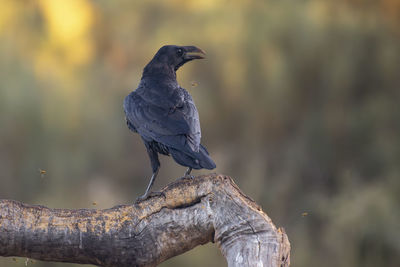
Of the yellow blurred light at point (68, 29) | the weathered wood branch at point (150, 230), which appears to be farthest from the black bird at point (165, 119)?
the yellow blurred light at point (68, 29)

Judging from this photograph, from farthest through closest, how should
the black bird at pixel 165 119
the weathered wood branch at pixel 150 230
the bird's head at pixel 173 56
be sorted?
the bird's head at pixel 173 56 < the black bird at pixel 165 119 < the weathered wood branch at pixel 150 230

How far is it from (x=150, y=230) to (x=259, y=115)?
10.0 meters

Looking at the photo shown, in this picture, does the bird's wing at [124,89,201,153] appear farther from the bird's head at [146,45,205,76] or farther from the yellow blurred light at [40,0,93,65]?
the yellow blurred light at [40,0,93,65]

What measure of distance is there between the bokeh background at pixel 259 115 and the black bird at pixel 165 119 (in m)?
6.21

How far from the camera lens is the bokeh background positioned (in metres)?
12.1

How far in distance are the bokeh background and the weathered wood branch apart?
24.4ft

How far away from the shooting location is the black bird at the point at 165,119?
455 centimetres

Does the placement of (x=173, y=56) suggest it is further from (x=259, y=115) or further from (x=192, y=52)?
(x=259, y=115)

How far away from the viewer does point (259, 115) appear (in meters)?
13.9

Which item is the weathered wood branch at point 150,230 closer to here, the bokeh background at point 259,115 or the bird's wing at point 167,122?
the bird's wing at point 167,122

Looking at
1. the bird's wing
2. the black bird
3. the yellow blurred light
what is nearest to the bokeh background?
the yellow blurred light

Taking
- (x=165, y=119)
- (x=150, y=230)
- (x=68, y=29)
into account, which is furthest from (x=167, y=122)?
(x=68, y=29)

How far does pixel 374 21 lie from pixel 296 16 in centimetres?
182

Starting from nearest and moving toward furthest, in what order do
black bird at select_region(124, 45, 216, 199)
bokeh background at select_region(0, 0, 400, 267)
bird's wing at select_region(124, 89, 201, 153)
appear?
black bird at select_region(124, 45, 216, 199), bird's wing at select_region(124, 89, 201, 153), bokeh background at select_region(0, 0, 400, 267)
